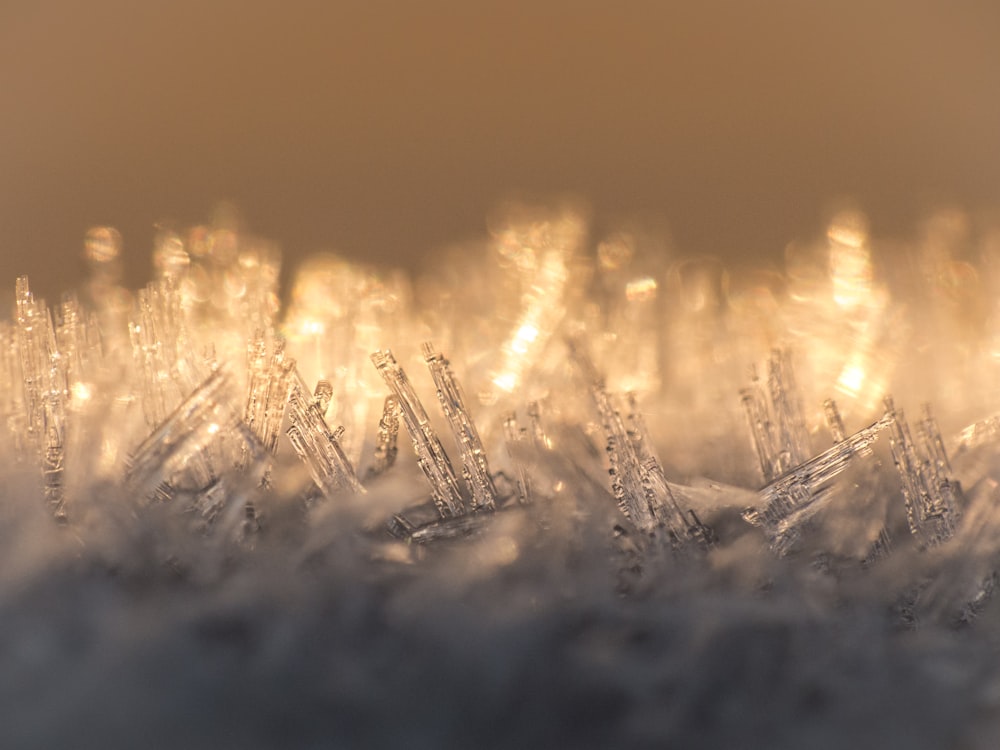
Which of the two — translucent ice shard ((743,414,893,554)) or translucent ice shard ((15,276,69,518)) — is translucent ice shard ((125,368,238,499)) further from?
translucent ice shard ((743,414,893,554))

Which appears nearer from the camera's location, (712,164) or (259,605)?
(259,605)

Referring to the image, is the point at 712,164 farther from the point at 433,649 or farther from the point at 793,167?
the point at 433,649

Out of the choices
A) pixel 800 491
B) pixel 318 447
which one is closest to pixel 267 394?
pixel 318 447

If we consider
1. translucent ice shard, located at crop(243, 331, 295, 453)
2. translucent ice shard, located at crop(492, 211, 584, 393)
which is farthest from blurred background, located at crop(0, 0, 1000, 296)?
translucent ice shard, located at crop(243, 331, 295, 453)

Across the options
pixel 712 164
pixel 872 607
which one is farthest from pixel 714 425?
pixel 712 164

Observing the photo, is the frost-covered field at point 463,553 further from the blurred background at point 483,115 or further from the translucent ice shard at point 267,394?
the blurred background at point 483,115

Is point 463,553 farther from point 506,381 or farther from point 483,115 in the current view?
point 483,115

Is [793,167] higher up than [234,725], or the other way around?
[793,167]
